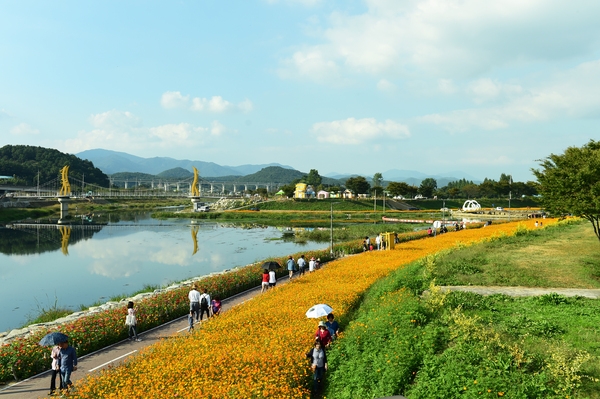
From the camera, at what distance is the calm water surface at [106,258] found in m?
32.9

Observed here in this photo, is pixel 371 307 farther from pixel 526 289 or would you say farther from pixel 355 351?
pixel 526 289

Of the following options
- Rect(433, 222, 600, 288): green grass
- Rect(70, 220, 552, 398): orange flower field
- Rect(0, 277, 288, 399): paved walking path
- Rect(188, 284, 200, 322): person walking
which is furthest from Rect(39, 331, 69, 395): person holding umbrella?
Rect(433, 222, 600, 288): green grass

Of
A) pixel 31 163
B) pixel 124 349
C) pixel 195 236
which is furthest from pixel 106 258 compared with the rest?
pixel 31 163

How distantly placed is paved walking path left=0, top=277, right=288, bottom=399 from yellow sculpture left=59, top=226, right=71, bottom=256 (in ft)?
145

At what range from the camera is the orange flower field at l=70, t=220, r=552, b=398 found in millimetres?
10023

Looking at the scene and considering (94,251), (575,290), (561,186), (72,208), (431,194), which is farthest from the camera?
(431,194)

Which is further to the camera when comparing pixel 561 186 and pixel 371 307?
pixel 561 186

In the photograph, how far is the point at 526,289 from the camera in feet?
65.4

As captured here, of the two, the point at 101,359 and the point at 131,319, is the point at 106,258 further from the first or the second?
the point at 101,359

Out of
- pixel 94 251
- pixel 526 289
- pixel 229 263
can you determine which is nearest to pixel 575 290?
pixel 526 289

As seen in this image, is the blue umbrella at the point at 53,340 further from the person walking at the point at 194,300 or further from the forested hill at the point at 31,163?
the forested hill at the point at 31,163

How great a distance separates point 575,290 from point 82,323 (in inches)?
867

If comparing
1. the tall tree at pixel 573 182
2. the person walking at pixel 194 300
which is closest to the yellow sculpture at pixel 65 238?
the person walking at pixel 194 300

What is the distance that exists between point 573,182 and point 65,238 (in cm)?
7332
